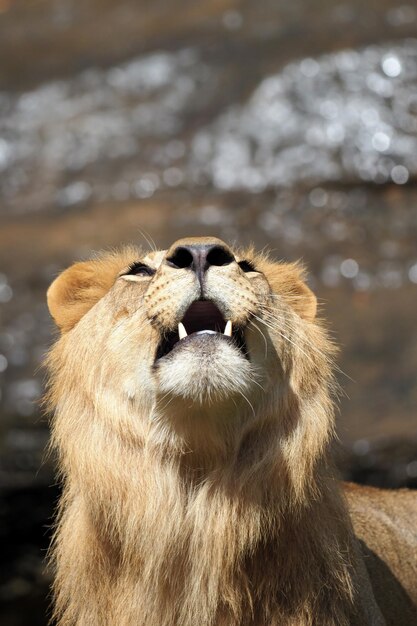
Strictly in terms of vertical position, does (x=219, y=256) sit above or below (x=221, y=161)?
below

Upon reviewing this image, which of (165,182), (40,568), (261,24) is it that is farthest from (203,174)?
(40,568)

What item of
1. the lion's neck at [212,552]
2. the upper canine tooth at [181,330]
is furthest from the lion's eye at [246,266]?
the lion's neck at [212,552]

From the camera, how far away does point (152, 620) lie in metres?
4.28

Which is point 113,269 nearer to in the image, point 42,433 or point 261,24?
point 42,433

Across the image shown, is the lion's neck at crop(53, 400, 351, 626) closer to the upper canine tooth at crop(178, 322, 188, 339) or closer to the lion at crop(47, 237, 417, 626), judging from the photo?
the lion at crop(47, 237, 417, 626)

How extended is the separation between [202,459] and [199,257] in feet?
2.78

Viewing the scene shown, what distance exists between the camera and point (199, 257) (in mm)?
4020

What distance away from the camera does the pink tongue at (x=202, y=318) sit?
4.17 m

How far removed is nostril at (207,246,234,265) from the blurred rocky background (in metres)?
5.29

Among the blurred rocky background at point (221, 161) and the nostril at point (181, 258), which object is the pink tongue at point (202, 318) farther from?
the blurred rocky background at point (221, 161)

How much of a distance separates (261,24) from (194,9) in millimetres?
1230

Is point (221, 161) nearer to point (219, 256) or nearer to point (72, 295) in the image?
point (72, 295)

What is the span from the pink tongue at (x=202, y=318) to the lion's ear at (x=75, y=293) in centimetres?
80

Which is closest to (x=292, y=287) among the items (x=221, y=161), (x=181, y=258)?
(x=181, y=258)
